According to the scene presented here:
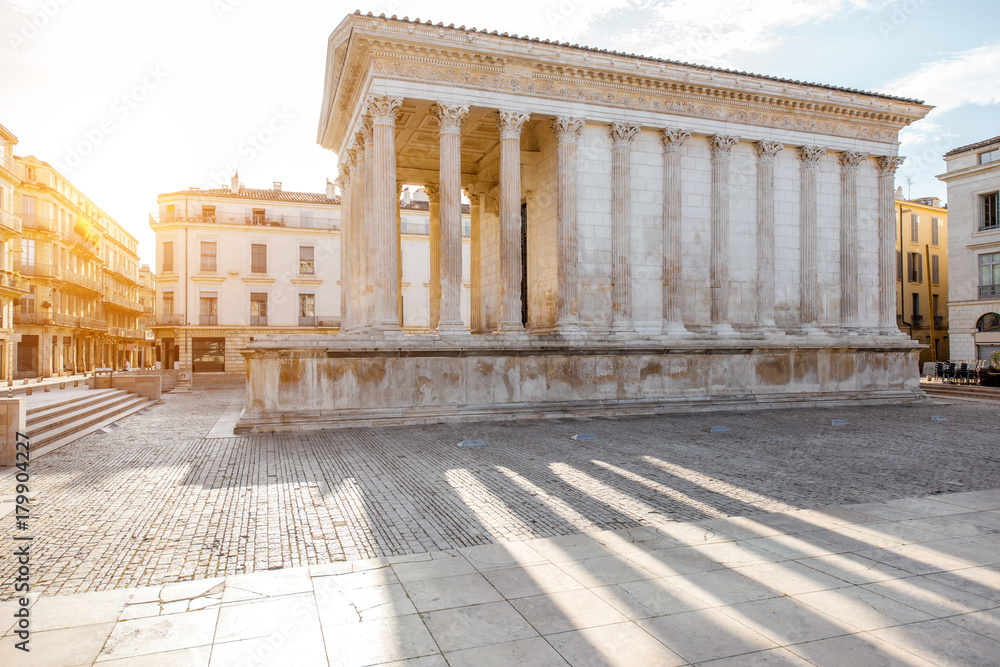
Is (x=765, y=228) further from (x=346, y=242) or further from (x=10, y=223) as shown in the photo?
(x=10, y=223)

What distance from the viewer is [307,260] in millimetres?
43688

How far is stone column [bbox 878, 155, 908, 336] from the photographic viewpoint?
22703 millimetres

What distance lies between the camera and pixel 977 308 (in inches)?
1399

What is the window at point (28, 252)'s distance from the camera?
4356 cm

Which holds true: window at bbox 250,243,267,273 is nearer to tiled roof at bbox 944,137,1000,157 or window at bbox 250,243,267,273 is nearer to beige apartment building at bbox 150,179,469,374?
beige apartment building at bbox 150,179,469,374

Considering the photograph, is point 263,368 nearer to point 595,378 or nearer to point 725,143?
point 595,378

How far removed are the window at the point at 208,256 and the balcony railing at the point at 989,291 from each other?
4815 cm

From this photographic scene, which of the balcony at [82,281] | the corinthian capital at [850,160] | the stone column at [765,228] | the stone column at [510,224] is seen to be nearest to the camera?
the stone column at [510,224]

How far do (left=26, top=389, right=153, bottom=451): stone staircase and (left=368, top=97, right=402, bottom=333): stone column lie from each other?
7.63 meters

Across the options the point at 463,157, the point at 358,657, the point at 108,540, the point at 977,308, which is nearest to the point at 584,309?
the point at 463,157

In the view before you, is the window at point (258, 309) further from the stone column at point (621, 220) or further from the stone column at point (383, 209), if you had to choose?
the stone column at point (621, 220)

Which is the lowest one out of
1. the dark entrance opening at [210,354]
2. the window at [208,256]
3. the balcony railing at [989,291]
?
the dark entrance opening at [210,354]

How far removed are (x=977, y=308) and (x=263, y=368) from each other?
39.3m

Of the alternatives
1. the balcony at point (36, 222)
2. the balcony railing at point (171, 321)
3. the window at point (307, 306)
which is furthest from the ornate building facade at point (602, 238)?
the balcony at point (36, 222)
